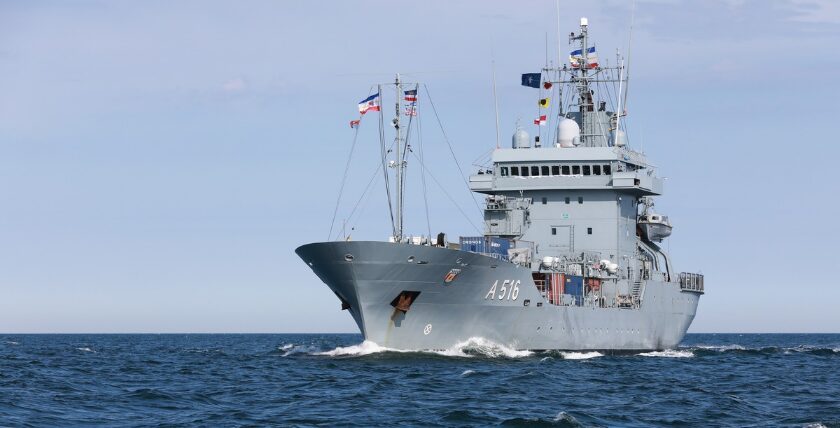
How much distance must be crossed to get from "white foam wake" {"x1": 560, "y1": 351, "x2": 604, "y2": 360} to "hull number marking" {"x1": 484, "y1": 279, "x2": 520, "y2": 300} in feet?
12.2

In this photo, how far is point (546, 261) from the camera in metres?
52.6

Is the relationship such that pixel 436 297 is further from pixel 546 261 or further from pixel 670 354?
pixel 670 354

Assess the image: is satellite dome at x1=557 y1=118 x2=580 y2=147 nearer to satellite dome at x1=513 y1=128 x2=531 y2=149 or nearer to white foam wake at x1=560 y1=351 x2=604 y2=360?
satellite dome at x1=513 y1=128 x2=531 y2=149

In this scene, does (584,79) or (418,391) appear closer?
(418,391)

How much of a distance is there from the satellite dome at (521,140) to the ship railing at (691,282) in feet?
46.4

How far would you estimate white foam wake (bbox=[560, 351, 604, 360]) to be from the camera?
50.5 metres

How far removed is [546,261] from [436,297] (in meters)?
8.03

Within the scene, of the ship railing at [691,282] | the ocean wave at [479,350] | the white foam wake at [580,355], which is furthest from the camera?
the ship railing at [691,282]

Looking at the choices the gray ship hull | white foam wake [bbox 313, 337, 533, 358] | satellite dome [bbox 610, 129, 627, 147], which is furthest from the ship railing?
white foam wake [bbox 313, 337, 533, 358]

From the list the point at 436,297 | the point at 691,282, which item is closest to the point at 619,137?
the point at 691,282

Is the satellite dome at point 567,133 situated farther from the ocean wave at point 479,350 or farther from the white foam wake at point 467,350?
the ocean wave at point 479,350

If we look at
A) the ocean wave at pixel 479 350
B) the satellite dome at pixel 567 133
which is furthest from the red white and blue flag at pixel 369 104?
the satellite dome at pixel 567 133

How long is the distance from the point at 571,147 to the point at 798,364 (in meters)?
14.9

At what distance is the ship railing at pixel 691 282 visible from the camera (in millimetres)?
69000
